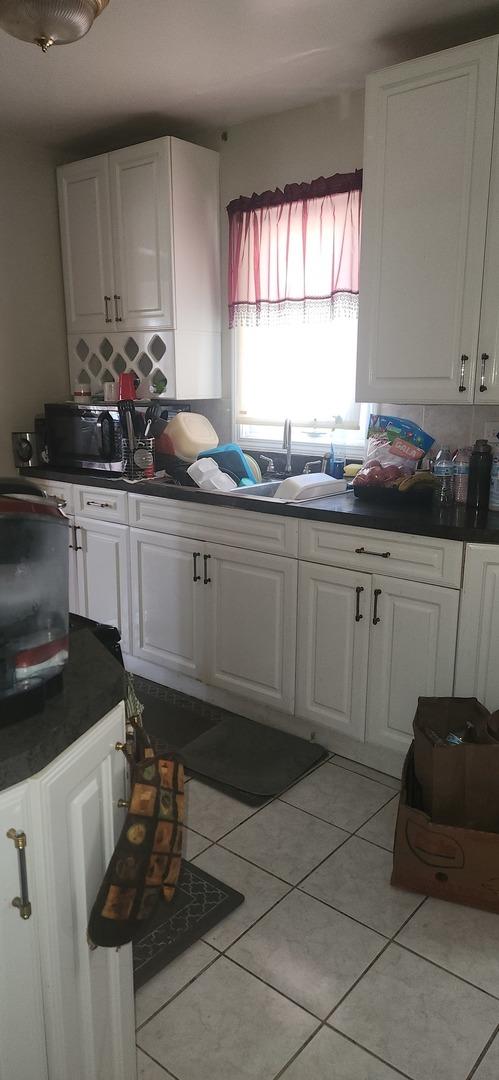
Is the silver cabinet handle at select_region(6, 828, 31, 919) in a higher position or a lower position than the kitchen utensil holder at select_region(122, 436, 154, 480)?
lower

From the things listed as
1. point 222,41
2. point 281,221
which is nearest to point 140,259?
point 281,221

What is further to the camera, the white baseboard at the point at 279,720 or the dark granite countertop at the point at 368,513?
the white baseboard at the point at 279,720

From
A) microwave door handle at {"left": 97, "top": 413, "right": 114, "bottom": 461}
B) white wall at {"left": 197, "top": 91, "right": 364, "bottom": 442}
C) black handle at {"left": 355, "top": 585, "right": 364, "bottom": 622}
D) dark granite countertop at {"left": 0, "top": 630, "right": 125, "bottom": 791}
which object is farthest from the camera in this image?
microwave door handle at {"left": 97, "top": 413, "right": 114, "bottom": 461}

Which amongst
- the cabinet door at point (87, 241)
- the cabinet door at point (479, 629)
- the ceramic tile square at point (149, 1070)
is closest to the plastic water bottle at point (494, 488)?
the cabinet door at point (479, 629)

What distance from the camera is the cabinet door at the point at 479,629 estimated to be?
6.79 ft

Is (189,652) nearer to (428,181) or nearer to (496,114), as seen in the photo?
(428,181)

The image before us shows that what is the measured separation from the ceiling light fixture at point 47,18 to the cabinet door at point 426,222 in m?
1.01

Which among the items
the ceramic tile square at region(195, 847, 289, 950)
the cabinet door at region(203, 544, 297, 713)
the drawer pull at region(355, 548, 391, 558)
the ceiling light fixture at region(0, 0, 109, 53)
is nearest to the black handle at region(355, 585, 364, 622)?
the drawer pull at region(355, 548, 391, 558)

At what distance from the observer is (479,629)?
2.12 metres

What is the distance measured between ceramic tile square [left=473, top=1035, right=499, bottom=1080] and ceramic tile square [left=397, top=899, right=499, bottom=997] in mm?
154

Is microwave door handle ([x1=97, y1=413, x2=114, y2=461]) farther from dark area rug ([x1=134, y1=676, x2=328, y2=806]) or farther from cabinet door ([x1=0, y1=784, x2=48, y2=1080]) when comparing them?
cabinet door ([x1=0, y1=784, x2=48, y2=1080])

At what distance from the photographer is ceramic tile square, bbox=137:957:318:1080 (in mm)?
1450

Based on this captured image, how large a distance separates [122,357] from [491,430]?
5.93 ft

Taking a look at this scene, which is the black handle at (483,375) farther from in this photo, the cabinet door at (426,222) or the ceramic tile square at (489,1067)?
the ceramic tile square at (489,1067)
